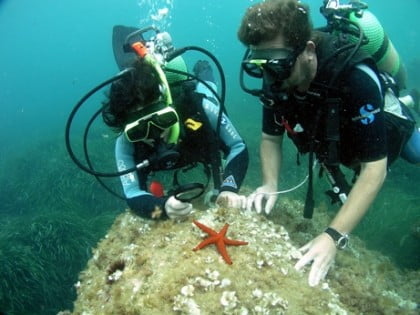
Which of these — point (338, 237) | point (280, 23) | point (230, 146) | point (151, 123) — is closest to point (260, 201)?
point (338, 237)

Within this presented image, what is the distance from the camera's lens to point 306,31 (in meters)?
3.14

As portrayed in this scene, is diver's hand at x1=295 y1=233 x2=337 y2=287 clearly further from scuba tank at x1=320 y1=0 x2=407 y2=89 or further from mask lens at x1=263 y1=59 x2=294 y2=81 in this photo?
scuba tank at x1=320 y1=0 x2=407 y2=89

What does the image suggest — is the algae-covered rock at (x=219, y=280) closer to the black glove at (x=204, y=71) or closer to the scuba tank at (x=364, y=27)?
the scuba tank at (x=364, y=27)

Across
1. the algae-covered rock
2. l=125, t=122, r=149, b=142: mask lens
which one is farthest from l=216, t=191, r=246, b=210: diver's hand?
l=125, t=122, r=149, b=142: mask lens

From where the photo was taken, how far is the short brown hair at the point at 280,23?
305cm

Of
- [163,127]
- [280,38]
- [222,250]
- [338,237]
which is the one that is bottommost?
[338,237]

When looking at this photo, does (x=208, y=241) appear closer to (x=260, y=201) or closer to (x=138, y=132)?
(x=260, y=201)

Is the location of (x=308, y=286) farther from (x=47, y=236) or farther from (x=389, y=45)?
(x=47, y=236)

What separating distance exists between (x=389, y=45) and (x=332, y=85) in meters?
1.53

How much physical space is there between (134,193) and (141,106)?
1.23 metres

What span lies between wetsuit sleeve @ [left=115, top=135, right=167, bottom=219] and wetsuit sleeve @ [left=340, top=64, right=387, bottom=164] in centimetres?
214

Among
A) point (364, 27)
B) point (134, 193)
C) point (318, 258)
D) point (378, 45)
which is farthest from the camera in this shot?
point (134, 193)

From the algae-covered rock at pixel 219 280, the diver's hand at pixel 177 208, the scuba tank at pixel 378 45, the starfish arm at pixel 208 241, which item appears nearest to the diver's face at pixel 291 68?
the scuba tank at pixel 378 45

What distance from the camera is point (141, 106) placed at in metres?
3.62
